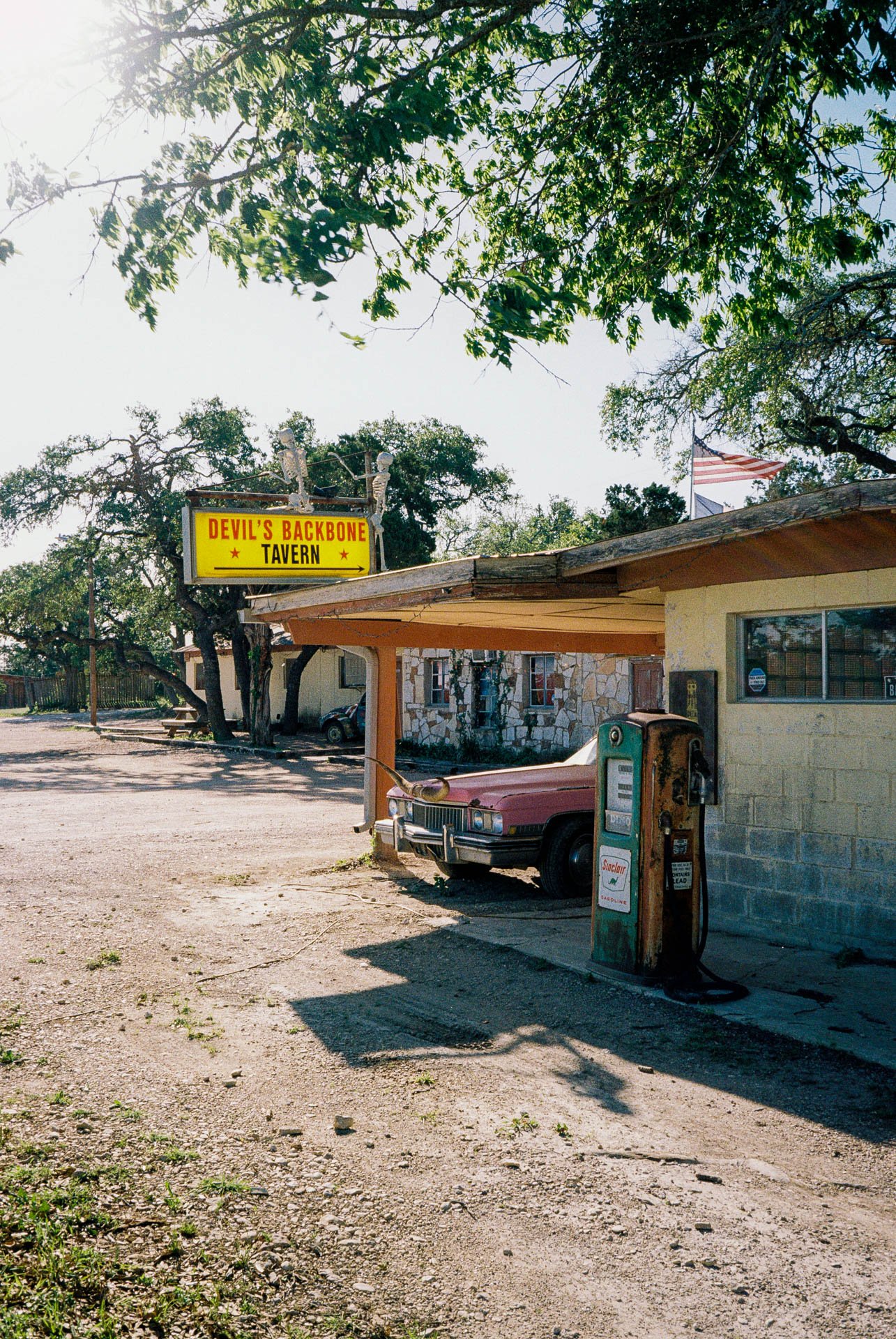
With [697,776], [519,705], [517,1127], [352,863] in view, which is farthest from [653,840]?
[519,705]

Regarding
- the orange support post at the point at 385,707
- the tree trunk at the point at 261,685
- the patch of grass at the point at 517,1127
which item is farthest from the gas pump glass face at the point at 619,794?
the tree trunk at the point at 261,685

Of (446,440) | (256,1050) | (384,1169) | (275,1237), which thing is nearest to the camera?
(275,1237)

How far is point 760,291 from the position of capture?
31.5 ft

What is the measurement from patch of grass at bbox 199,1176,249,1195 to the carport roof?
4638 mm

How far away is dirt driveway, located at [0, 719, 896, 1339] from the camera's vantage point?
3.24m

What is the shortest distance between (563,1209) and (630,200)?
27.0ft

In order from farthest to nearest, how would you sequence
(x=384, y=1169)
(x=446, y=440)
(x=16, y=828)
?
(x=446, y=440)
(x=16, y=828)
(x=384, y=1169)

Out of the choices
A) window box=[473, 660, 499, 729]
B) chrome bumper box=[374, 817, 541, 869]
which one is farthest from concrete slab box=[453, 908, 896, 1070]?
window box=[473, 660, 499, 729]

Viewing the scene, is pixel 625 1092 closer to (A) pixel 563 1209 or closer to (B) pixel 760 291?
(A) pixel 563 1209

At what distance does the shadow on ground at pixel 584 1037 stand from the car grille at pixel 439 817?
92.6 inches

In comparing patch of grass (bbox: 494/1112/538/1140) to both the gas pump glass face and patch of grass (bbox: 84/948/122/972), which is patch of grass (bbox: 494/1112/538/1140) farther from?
patch of grass (bbox: 84/948/122/972)

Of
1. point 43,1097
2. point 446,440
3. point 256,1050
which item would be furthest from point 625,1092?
point 446,440

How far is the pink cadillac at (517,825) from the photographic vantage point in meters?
→ 9.52

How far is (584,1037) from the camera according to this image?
5.87m
